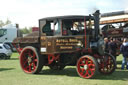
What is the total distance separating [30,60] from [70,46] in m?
2.11

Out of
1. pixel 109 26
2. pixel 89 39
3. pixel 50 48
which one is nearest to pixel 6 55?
pixel 109 26

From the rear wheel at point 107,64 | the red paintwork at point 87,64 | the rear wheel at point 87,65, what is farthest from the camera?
the rear wheel at point 107,64

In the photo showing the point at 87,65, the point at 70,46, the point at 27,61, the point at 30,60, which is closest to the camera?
the point at 87,65

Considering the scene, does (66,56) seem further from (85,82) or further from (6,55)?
(6,55)

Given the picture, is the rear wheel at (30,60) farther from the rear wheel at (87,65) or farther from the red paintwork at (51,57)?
the rear wheel at (87,65)

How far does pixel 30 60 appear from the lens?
29.6 feet

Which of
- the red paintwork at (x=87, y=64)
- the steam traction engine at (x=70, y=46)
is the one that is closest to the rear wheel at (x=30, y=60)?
the steam traction engine at (x=70, y=46)

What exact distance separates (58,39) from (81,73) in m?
1.50

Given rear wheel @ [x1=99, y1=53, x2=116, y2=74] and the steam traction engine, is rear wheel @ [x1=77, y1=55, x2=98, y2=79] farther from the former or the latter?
rear wheel @ [x1=99, y1=53, x2=116, y2=74]

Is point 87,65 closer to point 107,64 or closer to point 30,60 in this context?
point 107,64

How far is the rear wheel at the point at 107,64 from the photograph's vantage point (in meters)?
8.48

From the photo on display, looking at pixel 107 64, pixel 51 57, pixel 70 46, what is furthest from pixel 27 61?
pixel 107 64

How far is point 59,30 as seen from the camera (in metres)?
8.09

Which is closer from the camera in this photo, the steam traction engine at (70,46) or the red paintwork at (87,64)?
the red paintwork at (87,64)
